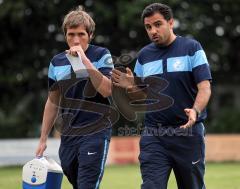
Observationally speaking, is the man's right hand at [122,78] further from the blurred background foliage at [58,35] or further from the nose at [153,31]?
the blurred background foliage at [58,35]

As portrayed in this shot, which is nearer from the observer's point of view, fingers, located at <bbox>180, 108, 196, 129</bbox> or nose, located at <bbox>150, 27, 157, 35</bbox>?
fingers, located at <bbox>180, 108, 196, 129</bbox>

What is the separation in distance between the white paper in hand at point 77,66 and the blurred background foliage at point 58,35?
19.7 meters

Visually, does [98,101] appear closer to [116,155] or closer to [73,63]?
[73,63]

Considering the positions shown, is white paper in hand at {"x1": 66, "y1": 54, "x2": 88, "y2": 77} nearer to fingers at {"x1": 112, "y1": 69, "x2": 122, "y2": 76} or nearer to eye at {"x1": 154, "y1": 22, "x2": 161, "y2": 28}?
fingers at {"x1": 112, "y1": 69, "x2": 122, "y2": 76}

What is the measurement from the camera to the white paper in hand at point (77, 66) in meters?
6.17

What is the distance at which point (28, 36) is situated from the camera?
29547 millimetres

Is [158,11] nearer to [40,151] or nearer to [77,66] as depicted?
[77,66]

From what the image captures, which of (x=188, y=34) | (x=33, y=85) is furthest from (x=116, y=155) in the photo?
(x=33, y=85)

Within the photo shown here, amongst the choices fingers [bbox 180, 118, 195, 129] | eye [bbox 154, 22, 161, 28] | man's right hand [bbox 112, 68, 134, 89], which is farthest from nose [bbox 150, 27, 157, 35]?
fingers [bbox 180, 118, 195, 129]

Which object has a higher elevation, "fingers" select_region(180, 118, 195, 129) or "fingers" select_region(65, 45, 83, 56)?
"fingers" select_region(65, 45, 83, 56)

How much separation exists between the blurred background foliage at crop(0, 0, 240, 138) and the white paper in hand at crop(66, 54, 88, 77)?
19708 millimetres

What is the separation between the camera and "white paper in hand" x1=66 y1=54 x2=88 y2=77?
6.17 metres

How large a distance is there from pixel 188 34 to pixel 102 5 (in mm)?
3842

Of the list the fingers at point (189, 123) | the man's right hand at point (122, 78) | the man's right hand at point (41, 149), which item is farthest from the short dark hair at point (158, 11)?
the man's right hand at point (41, 149)
